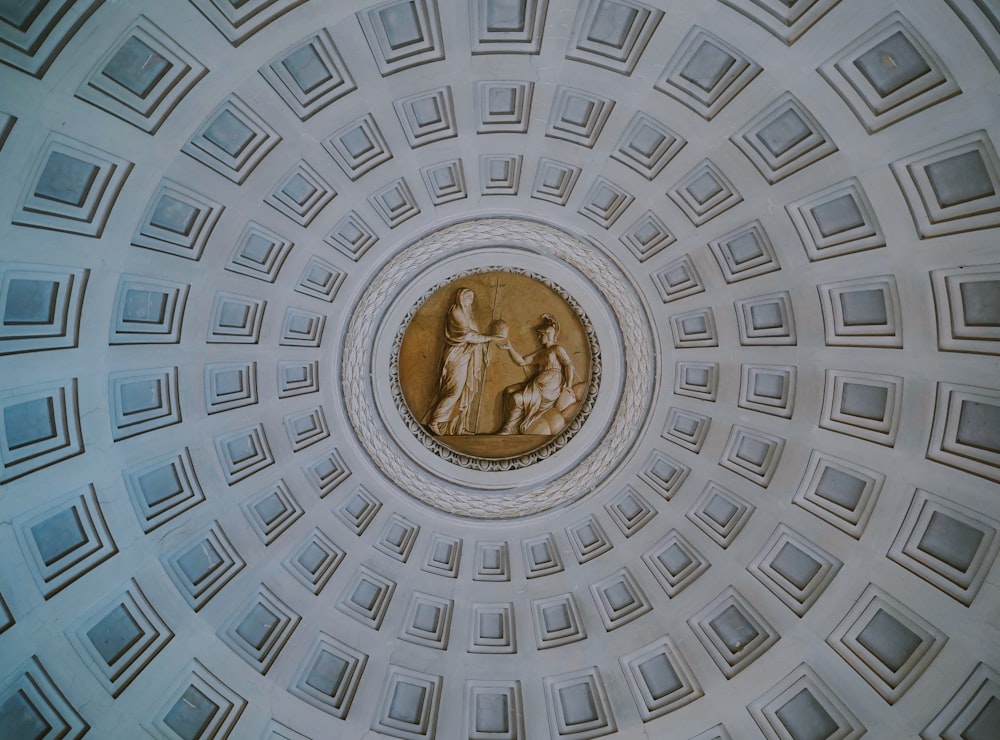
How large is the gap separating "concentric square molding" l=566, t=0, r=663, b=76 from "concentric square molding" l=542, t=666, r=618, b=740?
1294 centimetres

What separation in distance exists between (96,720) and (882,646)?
15328 millimetres

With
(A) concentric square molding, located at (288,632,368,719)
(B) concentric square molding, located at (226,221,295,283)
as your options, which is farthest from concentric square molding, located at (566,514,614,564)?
(B) concentric square molding, located at (226,221,295,283)

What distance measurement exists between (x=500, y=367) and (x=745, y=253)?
578 centimetres

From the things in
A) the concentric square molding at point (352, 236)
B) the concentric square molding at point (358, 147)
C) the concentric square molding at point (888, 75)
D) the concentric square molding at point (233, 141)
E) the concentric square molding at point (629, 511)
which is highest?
the concentric square molding at point (888, 75)

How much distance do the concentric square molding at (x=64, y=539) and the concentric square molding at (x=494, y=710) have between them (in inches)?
336

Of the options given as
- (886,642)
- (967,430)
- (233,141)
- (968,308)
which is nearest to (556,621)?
(886,642)

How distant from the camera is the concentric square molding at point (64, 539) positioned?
504 inches

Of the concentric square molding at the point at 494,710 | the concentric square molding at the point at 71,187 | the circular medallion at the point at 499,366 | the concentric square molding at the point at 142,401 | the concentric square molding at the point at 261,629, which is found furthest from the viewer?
the concentric square molding at the point at 494,710

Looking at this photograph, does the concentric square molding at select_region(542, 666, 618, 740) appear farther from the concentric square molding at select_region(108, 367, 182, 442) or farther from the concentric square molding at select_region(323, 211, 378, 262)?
the concentric square molding at select_region(323, 211, 378, 262)

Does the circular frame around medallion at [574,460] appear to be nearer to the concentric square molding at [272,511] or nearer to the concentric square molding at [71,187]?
the concentric square molding at [272,511]

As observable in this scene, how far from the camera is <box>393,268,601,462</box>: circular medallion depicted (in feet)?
53.2

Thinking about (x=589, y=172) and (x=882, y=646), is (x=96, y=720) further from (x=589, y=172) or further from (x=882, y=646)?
(x=882, y=646)

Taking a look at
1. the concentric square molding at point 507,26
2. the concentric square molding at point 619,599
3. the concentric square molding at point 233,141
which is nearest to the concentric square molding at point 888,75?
the concentric square molding at point 507,26

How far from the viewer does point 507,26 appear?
38.5 feet
